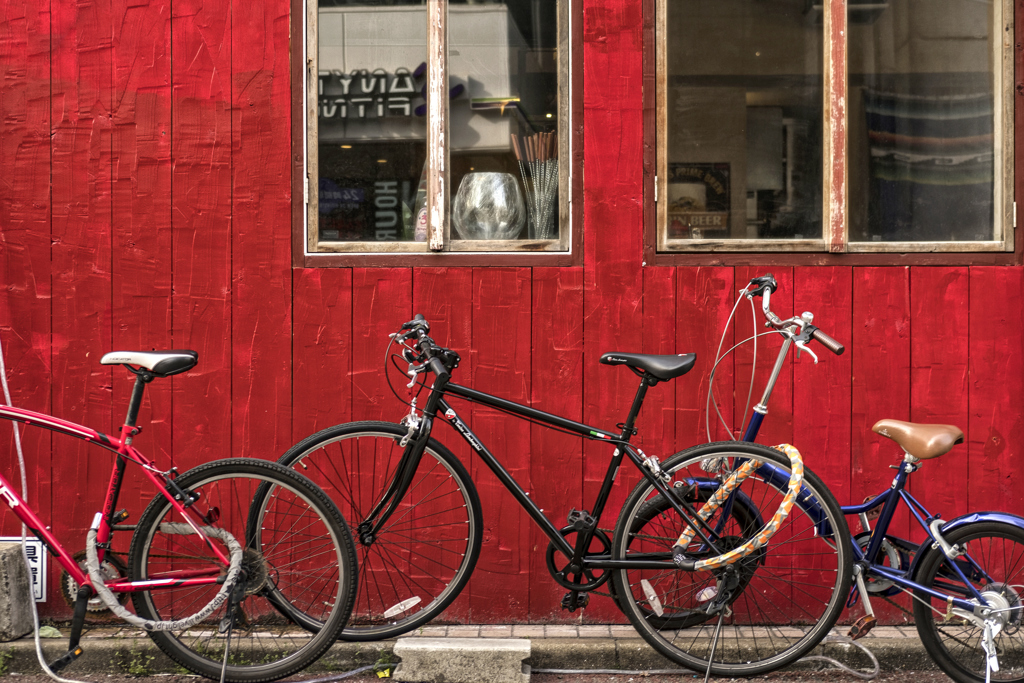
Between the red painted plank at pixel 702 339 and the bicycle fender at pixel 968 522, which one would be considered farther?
the red painted plank at pixel 702 339

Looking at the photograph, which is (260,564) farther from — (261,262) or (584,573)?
(261,262)

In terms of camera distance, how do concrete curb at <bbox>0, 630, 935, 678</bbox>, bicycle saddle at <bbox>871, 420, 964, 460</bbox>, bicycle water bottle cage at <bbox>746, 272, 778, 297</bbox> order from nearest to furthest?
bicycle saddle at <bbox>871, 420, 964, 460</bbox> < bicycle water bottle cage at <bbox>746, 272, 778, 297</bbox> < concrete curb at <bbox>0, 630, 935, 678</bbox>

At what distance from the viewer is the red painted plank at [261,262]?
4.27m

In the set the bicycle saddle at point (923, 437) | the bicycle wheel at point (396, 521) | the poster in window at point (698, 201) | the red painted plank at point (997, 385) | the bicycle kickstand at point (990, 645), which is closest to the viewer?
the bicycle kickstand at point (990, 645)

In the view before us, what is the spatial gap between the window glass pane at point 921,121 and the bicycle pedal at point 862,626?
5.82 feet

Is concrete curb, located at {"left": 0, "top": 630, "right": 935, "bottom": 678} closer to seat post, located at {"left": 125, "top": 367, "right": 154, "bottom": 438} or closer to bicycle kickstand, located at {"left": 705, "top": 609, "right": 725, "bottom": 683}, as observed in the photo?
bicycle kickstand, located at {"left": 705, "top": 609, "right": 725, "bottom": 683}

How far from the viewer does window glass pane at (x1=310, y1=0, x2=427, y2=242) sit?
171 inches

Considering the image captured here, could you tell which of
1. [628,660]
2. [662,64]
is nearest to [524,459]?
[628,660]

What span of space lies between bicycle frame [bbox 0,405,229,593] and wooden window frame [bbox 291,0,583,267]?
1264 mm

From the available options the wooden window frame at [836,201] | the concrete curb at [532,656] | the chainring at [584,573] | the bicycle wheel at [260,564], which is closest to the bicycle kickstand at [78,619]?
the bicycle wheel at [260,564]

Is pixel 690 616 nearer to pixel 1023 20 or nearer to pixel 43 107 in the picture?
pixel 1023 20

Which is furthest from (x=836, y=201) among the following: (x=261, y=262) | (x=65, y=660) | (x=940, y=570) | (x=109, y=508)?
(x=65, y=660)

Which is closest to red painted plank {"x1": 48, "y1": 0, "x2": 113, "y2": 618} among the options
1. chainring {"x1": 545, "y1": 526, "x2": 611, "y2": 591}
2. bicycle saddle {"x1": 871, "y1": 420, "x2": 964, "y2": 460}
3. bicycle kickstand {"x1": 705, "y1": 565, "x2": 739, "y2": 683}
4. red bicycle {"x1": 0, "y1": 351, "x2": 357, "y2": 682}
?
red bicycle {"x1": 0, "y1": 351, "x2": 357, "y2": 682}

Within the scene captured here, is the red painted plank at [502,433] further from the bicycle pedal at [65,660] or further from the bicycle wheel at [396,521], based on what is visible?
the bicycle pedal at [65,660]
